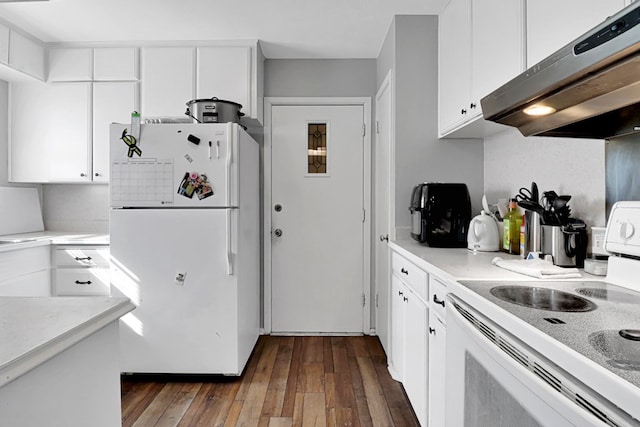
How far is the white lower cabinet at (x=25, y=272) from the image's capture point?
94.0 inches

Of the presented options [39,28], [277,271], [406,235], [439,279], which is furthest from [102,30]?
[439,279]

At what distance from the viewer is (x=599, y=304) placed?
0.94 metres

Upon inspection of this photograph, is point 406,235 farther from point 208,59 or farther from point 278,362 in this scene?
point 208,59

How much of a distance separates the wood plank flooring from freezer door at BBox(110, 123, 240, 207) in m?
1.15

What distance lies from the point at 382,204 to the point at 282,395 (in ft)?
5.08

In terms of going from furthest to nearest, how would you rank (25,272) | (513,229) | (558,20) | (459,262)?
(25,272), (513,229), (459,262), (558,20)

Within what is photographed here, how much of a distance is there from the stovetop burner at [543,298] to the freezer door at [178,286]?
1.68 m

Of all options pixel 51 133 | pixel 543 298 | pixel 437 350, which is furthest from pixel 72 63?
pixel 543 298

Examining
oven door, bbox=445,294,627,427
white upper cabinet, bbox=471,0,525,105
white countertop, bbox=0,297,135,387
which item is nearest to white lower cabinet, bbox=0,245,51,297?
white countertop, bbox=0,297,135,387

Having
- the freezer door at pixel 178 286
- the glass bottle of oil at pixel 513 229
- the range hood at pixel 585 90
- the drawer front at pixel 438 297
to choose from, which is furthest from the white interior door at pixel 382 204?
the range hood at pixel 585 90

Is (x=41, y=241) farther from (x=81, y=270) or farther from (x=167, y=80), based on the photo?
(x=167, y=80)

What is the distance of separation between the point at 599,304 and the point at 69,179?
3.37 meters

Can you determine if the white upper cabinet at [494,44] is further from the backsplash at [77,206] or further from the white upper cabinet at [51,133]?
the backsplash at [77,206]

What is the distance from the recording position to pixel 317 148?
324cm
